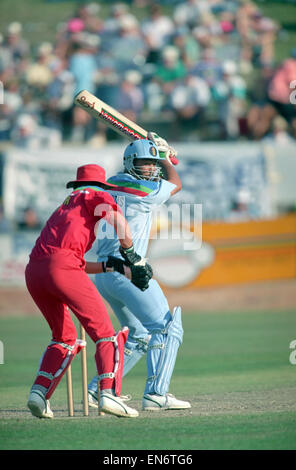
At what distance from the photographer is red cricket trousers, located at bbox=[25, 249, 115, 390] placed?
19.6 ft

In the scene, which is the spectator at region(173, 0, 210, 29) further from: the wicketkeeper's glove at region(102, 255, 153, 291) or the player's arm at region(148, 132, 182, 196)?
the wicketkeeper's glove at region(102, 255, 153, 291)

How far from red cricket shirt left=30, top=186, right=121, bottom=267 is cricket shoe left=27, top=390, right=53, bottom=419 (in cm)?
106

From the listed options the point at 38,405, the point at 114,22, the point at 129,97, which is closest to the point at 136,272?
the point at 38,405

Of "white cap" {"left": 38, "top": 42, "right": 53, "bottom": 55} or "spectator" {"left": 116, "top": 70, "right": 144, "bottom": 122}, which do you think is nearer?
"spectator" {"left": 116, "top": 70, "right": 144, "bottom": 122}

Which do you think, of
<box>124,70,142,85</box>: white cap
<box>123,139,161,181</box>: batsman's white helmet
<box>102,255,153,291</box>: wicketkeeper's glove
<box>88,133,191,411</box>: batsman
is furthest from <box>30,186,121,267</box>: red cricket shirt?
<box>124,70,142,85</box>: white cap

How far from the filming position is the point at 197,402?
703 cm

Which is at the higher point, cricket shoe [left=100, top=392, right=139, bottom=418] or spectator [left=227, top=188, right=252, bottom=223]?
spectator [left=227, top=188, right=252, bottom=223]

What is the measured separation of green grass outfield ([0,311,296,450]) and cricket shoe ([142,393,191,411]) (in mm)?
115

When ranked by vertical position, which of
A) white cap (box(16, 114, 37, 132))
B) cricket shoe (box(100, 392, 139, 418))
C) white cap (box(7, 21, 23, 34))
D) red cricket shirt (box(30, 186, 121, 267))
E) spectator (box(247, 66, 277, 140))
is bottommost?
cricket shoe (box(100, 392, 139, 418))

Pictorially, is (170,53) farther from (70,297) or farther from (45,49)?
(70,297)

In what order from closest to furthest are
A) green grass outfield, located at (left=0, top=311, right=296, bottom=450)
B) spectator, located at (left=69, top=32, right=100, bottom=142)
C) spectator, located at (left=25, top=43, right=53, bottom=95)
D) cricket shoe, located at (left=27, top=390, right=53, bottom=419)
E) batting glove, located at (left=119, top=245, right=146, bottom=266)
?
green grass outfield, located at (left=0, top=311, right=296, bottom=450), cricket shoe, located at (left=27, top=390, right=53, bottom=419), batting glove, located at (left=119, top=245, right=146, bottom=266), spectator, located at (left=69, top=32, right=100, bottom=142), spectator, located at (left=25, top=43, right=53, bottom=95)

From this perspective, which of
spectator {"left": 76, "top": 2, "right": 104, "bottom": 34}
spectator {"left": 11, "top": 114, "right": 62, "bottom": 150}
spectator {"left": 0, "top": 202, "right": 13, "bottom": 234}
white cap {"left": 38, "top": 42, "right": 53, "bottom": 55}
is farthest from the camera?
spectator {"left": 76, "top": 2, "right": 104, "bottom": 34}

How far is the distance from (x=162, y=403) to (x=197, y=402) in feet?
1.69
